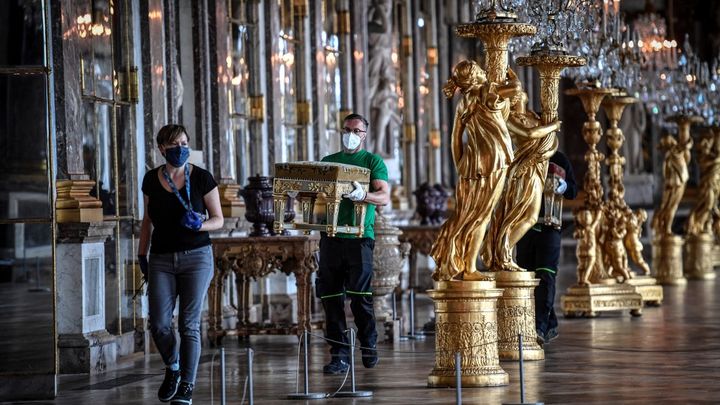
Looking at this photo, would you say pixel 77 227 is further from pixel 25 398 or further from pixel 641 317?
pixel 641 317

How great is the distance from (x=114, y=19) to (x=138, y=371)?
3060 mm

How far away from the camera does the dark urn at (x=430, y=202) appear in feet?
63.3

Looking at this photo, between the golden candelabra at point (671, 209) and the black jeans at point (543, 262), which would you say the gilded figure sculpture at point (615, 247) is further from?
the golden candelabra at point (671, 209)

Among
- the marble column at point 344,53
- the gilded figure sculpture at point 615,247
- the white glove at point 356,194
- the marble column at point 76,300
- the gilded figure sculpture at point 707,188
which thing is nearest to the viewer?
the white glove at point 356,194

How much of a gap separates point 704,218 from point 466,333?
14609 mm

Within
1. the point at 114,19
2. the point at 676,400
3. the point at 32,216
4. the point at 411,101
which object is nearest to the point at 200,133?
the point at 114,19

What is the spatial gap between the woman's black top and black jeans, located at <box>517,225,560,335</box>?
4.22 meters

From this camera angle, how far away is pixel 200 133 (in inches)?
570

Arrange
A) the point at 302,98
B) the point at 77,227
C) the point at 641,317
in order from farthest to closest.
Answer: the point at 302,98, the point at 641,317, the point at 77,227

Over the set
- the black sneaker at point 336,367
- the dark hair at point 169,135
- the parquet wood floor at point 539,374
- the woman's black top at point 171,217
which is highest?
the dark hair at point 169,135

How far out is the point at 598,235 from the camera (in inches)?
667

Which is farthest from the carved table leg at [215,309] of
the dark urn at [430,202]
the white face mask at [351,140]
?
the dark urn at [430,202]

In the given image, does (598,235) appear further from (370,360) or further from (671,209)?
(370,360)

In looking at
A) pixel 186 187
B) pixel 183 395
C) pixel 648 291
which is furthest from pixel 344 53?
pixel 183 395
